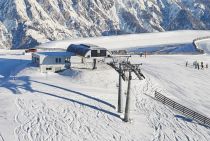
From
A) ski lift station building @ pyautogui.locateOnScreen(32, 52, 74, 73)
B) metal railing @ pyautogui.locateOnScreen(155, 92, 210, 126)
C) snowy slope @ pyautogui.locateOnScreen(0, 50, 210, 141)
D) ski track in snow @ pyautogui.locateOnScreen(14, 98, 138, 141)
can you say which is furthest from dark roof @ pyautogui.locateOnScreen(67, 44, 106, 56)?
ski track in snow @ pyautogui.locateOnScreen(14, 98, 138, 141)

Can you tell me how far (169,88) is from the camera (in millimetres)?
79625

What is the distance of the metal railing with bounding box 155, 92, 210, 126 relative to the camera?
62425mm

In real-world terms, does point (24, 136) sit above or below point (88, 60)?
below

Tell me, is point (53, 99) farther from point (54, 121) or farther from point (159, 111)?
point (159, 111)

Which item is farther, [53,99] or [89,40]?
[89,40]

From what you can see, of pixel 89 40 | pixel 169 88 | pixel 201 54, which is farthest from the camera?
pixel 89 40

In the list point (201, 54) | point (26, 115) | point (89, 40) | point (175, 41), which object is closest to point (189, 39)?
point (175, 41)

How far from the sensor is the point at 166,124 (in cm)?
6138

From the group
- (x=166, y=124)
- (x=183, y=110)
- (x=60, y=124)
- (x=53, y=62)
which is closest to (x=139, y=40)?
(x=53, y=62)

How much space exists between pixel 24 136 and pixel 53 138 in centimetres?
321

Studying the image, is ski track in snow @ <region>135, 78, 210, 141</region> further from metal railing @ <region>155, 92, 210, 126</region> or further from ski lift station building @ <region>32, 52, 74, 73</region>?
ski lift station building @ <region>32, 52, 74, 73</region>

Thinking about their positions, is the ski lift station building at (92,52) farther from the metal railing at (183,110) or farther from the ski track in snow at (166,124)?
the metal railing at (183,110)

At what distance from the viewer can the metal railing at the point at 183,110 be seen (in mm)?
62425

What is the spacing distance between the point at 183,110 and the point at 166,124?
18.0ft
